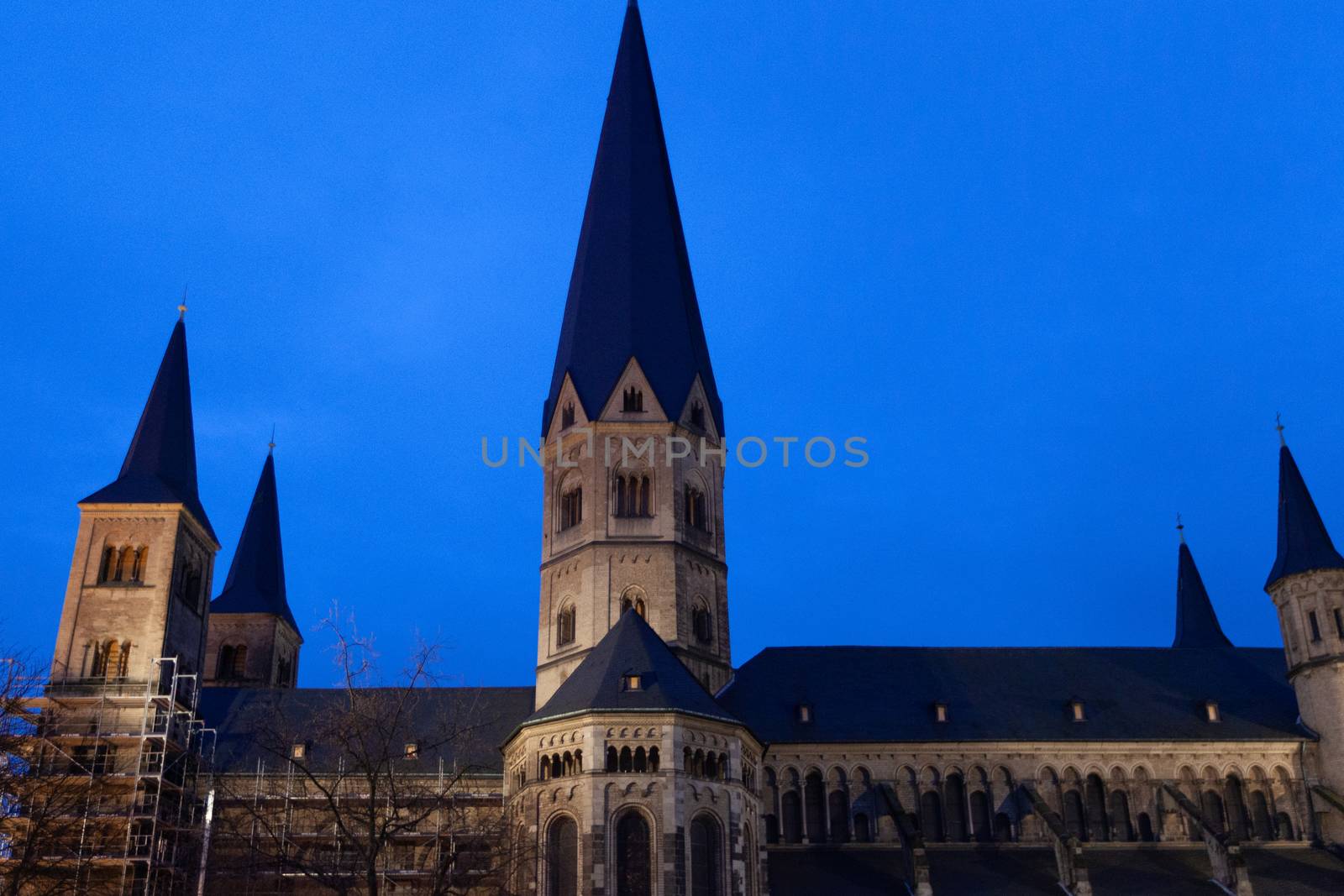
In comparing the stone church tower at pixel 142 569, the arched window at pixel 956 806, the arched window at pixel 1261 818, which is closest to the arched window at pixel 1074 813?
the arched window at pixel 956 806

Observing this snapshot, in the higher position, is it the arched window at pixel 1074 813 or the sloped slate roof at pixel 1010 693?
the sloped slate roof at pixel 1010 693

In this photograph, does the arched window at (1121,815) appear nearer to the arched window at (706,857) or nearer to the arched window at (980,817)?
the arched window at (980,817)

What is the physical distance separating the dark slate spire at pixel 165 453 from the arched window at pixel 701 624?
2287 cm

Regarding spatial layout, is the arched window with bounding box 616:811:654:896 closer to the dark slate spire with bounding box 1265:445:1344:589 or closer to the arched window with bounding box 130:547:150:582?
the arched window with bounding box 130:547:150:582

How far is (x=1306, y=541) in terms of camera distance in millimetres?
56438

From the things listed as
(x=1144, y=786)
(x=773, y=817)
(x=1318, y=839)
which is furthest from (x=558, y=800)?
(x=1318, y=839)

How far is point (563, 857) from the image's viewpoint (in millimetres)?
41375

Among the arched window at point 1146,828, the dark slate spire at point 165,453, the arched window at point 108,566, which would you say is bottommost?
the arched window at point 1146,828

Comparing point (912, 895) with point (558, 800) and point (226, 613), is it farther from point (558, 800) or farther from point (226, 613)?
point (226, 613)

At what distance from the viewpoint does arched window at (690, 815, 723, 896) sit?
134 ft

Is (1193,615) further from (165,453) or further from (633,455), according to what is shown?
(165,453)

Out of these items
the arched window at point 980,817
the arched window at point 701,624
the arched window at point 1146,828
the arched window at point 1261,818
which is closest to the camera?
the arched window at point 701,624

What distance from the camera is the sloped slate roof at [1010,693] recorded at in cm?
5372

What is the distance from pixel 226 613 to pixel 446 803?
36.7 meters
